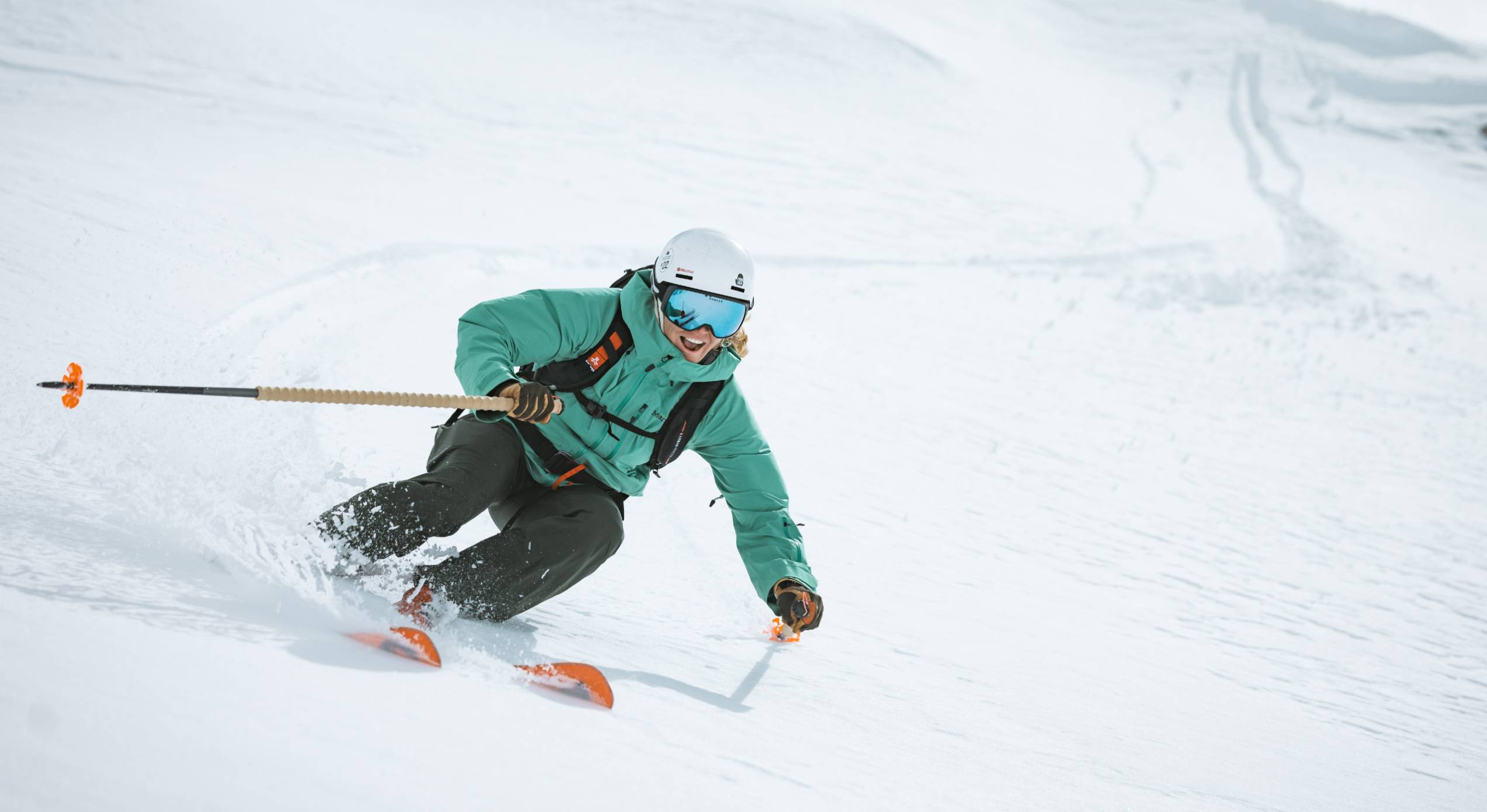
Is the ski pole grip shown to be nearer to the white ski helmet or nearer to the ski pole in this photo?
the ski pole

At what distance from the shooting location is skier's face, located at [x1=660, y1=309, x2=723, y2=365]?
3.44 m

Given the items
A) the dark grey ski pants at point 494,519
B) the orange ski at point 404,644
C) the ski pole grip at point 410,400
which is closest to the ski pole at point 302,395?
the ski pole grip at point 410,400

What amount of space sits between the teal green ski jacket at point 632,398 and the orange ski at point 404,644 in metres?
0.90

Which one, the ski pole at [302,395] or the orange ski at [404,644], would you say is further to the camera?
the ski pole at [302,395]

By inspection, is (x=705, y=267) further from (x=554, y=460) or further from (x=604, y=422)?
(x=554, y=460)

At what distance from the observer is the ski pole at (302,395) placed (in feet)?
8.40

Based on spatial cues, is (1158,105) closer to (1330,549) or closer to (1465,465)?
(1465,465)

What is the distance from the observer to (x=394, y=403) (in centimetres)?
302

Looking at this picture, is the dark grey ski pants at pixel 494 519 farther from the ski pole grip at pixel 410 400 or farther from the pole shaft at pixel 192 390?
the pole shaft at pixel 192 390

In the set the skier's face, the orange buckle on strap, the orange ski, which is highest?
the skier's face

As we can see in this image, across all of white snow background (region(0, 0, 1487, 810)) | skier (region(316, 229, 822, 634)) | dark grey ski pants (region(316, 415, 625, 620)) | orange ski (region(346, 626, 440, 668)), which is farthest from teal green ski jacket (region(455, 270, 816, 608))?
orange ski (region(346, 626, 440, 668))

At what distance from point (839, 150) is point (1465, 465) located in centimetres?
1183

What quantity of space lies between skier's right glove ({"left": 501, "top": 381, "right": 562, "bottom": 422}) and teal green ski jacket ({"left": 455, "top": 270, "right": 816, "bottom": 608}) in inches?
2.8

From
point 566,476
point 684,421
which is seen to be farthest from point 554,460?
point 684,421
